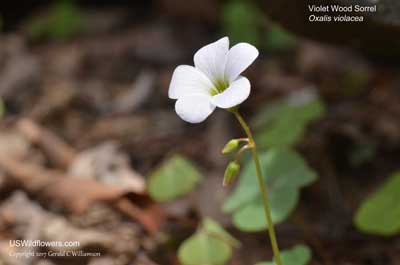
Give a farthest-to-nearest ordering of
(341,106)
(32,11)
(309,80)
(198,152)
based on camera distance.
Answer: (32,11) < (309,80) < (341,106) < (198,152)

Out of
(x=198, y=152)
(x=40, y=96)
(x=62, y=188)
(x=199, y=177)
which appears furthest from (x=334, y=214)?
(x=40, y=96)

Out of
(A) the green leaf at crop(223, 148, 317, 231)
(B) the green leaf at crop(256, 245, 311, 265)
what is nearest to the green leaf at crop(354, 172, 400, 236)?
(A) the green leaf at crop(223, 148, 317, 231)

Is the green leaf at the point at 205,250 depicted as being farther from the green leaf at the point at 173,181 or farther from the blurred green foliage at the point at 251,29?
the blurred green foliage at the point at 251,29

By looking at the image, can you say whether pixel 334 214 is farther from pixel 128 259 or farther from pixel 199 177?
pixel 128 259

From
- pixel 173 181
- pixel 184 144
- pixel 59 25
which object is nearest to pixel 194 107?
pixel 173 181

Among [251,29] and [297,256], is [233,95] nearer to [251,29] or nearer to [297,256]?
[297,256]

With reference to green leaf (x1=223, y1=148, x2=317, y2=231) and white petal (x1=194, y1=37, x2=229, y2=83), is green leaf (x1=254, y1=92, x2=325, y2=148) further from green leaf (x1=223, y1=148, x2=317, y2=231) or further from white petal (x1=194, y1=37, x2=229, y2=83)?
white petal (x1=194, y1=37, x2=229, y2=83)
